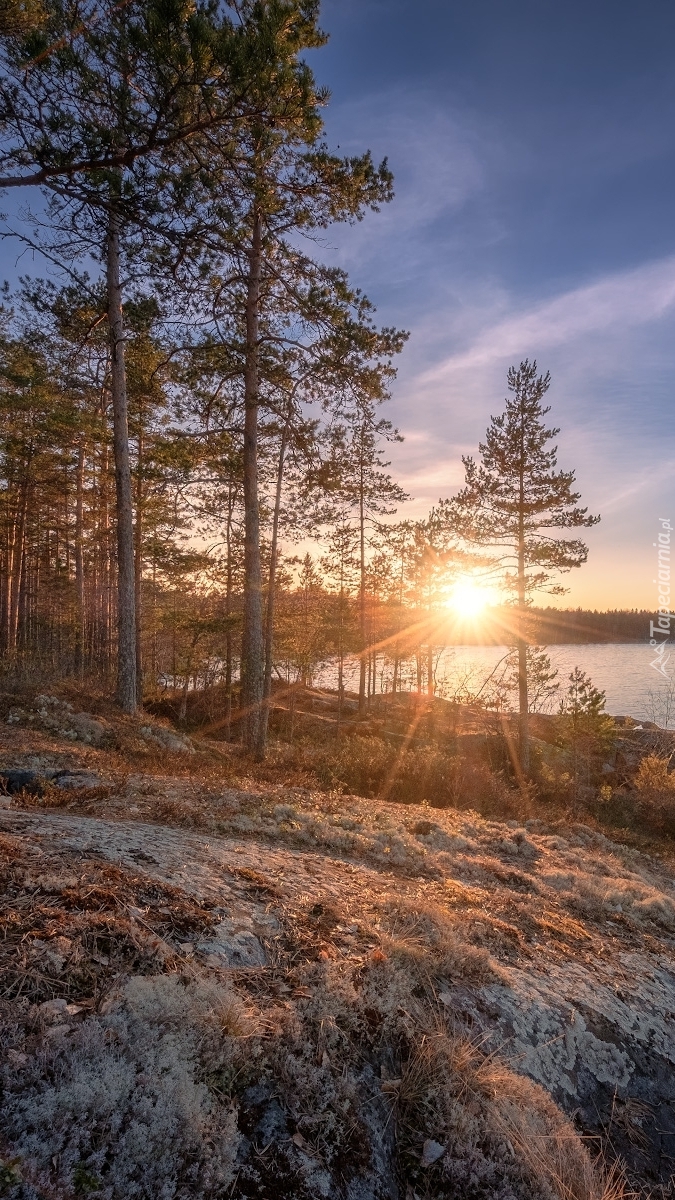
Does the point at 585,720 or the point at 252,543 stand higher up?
the point at 252,543

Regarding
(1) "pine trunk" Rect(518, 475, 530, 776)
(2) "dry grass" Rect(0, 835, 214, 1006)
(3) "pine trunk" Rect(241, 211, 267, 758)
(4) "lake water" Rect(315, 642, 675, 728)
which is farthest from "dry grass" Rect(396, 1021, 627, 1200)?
(4) "lake water" Rect(315, 642, 675, 728)

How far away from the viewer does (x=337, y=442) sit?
43.4ft

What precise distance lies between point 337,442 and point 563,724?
1586cm

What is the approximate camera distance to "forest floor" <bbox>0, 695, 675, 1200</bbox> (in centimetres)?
158

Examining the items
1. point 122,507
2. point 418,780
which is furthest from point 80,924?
point 122,507

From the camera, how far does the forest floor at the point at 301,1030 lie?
5.18 ft

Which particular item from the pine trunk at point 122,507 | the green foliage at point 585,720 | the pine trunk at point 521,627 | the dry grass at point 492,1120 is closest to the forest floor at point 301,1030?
the dry grass at point 492,1120

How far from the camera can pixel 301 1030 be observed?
212cm

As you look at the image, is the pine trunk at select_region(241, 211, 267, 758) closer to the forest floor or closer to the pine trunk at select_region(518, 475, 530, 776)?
the forest floor

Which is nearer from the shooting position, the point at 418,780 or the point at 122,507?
the point at 418,780

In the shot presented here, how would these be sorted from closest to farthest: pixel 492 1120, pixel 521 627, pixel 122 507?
pixel 492 1120
pixel 122 507
pixel 521 627

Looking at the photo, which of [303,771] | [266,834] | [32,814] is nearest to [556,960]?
[266,834]

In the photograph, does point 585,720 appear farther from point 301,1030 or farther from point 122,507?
point 301,1030

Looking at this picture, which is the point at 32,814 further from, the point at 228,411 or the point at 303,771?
the point at 228,411
